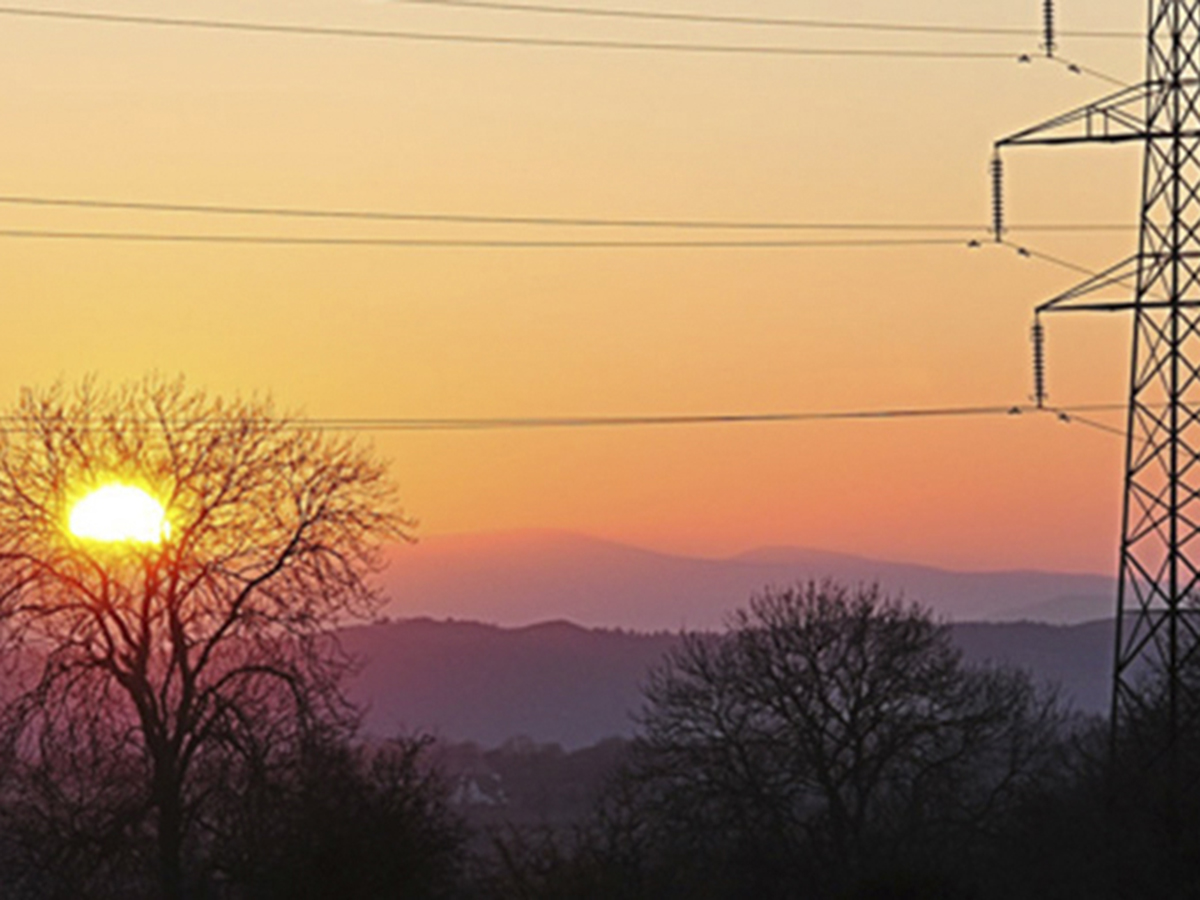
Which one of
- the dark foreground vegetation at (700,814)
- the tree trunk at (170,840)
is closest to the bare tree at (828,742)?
the dark foreground vegetation at (700,814)

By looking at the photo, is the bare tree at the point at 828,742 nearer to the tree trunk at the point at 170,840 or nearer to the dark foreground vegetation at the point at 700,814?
the dark foreground vegetation at the point at 700,814

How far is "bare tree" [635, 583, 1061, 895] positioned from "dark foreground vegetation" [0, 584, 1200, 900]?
10cm

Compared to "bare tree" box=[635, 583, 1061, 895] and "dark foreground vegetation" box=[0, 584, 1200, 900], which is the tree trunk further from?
"bare tree" box=[635, 583, 1061, 895]

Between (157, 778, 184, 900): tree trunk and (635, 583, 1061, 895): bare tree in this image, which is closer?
(157, 778, 184, 900): tree trunk

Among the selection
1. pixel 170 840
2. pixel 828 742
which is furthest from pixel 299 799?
pixel 828 742

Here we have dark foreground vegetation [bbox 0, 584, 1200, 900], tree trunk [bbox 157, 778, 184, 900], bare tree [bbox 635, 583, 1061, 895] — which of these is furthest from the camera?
bare tree [bbox 635, 583, 1061, 895]

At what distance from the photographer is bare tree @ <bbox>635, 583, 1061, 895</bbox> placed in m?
A: 62.9

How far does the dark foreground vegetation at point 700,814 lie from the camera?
138 ft

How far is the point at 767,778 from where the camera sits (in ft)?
221

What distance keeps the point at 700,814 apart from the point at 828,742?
5439 millimetres

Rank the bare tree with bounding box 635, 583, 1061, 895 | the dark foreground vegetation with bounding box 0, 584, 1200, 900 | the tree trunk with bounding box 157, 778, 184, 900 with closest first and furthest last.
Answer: the dark foreground vegetation with bounding box 0, 584, 1200, 900 → the tree trunk with bounding box 157, 778, 184, 900 → the bare tree with bounding box 635, 583, 1061, 895

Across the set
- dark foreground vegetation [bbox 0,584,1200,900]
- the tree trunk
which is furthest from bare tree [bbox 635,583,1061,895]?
the tree trunk

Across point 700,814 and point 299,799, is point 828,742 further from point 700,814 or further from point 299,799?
point 299,799

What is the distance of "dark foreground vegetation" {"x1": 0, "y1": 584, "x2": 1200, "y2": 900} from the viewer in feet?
138
